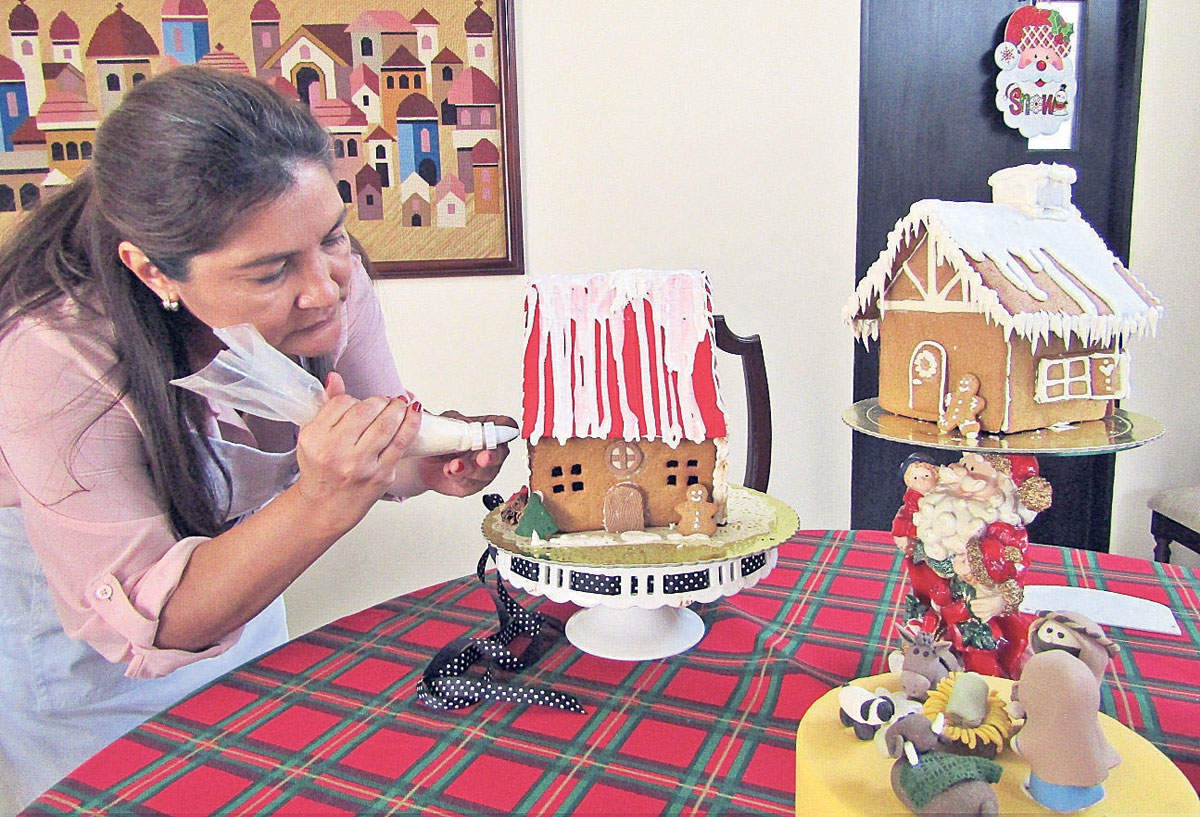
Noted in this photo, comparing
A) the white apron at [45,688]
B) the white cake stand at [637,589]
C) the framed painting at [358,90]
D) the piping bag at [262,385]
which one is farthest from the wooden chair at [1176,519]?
the white apron at [45,688]

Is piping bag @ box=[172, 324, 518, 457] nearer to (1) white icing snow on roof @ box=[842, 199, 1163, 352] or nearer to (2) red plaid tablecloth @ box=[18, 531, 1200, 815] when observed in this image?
(2) red plaid tablecloth @ box=[18, 531, 1200, 815]

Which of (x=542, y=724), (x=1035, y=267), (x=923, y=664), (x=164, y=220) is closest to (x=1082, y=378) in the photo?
(x=1035, y=267)

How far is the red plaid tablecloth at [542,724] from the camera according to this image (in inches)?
31.5

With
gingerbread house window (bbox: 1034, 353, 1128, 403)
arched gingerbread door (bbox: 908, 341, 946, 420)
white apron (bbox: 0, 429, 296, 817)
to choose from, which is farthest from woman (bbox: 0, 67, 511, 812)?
gingerbread house window (bbox: 1034, 353, 1128, 403)

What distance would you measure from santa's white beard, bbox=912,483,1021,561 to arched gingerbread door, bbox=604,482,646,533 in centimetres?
35

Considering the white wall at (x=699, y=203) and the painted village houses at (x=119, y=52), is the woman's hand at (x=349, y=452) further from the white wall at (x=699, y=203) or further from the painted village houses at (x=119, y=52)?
the painted village houses at (x=119, y=52)

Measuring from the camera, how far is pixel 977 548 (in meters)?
0.95

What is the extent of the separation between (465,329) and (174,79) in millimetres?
1287

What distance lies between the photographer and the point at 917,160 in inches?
Result: 94.3

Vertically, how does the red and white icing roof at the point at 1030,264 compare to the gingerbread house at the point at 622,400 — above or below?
above

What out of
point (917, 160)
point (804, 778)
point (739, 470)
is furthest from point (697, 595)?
point (917, 160)

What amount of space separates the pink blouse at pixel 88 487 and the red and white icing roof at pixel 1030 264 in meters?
0.98

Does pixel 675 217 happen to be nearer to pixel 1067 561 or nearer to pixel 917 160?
pixel 917 160

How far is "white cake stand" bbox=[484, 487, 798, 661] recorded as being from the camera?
38.9 inches
